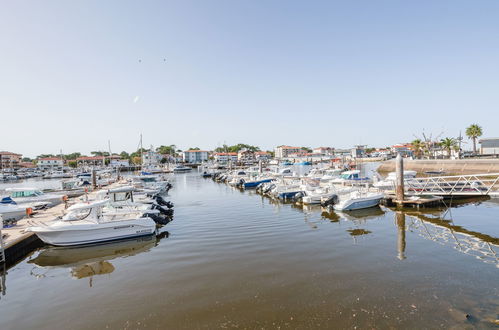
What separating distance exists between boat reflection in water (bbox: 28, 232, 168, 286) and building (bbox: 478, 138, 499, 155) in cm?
9510

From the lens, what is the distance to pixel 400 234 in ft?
51.9

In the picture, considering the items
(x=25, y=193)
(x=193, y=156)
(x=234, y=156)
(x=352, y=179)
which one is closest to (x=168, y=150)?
(x=193, y=156)

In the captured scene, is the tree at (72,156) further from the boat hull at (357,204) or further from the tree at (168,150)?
the boat hull at (357,204)

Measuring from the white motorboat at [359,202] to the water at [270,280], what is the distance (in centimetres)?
452

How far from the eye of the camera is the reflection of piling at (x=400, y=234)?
12.6 metres

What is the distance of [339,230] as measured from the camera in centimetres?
Result: 1712

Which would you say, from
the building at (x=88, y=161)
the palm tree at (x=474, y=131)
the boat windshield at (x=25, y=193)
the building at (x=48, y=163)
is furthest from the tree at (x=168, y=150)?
the palm tree at (x=474, y=131)

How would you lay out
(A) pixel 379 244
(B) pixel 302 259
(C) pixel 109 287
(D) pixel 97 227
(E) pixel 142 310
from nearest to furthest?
(E) pixel 142 310
(C) pixel 109 287
(B) pixel 302 259
(A) pixel 379 244
(D) pixel 97 227

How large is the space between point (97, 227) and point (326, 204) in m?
19.0

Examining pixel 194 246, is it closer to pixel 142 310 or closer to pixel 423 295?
pixel 142 310

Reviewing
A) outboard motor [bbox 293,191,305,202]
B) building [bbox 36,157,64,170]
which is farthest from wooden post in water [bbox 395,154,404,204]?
building [bbox 36,157,64,170]

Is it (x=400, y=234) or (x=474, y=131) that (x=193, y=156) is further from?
(x=400, y=234)

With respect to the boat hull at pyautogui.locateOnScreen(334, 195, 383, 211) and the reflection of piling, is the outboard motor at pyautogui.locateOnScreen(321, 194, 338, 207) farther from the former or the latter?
the reflection of piling

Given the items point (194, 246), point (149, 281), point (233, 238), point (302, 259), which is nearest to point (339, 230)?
point (302, 259)
